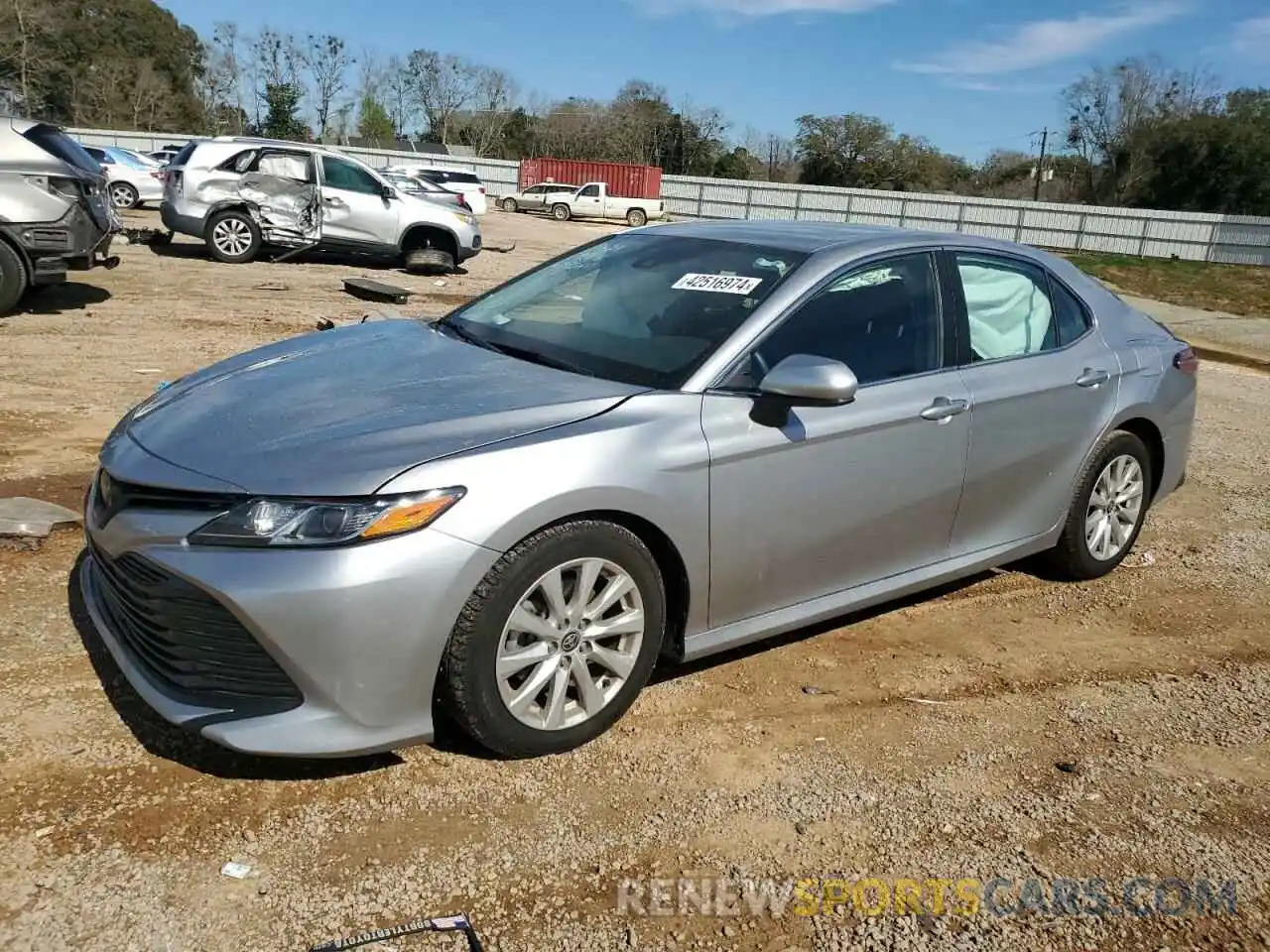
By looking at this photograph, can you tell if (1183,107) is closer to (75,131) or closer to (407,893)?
(75,131)

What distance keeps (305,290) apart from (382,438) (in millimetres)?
10283

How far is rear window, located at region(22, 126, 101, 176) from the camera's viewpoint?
9.34m

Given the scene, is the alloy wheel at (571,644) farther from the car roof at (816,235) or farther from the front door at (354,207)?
the front door at (354,207)

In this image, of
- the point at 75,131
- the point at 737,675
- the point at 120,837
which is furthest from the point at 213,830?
the point at 75,131

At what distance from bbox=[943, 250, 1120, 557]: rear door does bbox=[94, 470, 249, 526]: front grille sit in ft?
8.88

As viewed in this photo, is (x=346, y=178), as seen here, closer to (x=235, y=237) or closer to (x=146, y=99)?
(x=235, y=237)

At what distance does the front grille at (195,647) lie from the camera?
2645 millimetres

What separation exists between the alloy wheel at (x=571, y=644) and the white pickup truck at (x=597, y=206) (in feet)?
130

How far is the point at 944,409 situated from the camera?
12.6 feet

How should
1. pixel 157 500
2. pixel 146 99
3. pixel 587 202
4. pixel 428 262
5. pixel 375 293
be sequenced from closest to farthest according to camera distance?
Answer: 1. pixel 157 500
2. pixel 375 293
3. pixel 428 262
4. pixel 587 202
5. pixel 146 99

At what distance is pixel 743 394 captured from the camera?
3.37m

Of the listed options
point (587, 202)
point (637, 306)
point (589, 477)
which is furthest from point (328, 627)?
point (587, 202)

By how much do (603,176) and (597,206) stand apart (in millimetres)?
6912

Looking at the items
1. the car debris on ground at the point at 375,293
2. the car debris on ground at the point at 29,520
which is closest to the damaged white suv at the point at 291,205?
the car debris on ground at the point at 375,293
